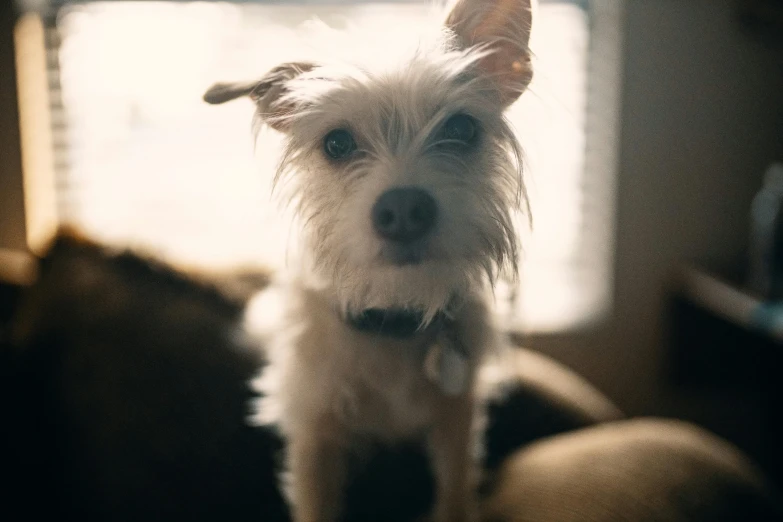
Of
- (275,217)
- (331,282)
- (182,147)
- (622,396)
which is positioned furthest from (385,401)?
(622,396)

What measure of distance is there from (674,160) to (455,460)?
1505 mm

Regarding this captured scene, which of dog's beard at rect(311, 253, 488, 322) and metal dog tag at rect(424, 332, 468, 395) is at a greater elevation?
dog's beard at rect(311, 253, 488, 322)

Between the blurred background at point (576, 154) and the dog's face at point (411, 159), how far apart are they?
3.09ft

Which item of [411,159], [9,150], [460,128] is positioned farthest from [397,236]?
[9,150]

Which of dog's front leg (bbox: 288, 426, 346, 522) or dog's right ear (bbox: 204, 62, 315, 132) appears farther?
dog's front leg (bbox: 288, 426, 346, 522)

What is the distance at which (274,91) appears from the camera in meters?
0.90

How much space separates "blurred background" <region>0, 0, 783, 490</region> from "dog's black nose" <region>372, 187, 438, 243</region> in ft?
3.56

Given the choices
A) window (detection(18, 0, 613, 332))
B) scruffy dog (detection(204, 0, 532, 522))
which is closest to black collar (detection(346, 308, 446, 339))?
scruffy dog (detection(204, 0, 532, 522))

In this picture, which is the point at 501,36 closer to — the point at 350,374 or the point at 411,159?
the point at 411,159

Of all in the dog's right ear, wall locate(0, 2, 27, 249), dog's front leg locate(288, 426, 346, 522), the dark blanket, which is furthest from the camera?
wall locate(0, 2, 27, 249)

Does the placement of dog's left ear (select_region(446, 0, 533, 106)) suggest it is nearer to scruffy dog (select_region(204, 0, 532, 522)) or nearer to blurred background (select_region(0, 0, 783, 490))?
scruffy dog (select_region(204, 0, 532, 522))

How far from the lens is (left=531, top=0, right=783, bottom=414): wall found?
6.28ft

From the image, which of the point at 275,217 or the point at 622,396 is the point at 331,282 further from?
the point at 622,396

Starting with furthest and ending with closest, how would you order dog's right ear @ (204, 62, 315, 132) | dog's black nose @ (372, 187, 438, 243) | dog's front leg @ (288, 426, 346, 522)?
dog's front leg @ (288, 426, 346, 522)
dog's right ear @ (204, 62, 315, 132)
dog's black nose @ (372, 187, 438, 243)
